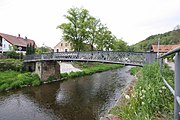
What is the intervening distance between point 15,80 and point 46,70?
4.95m

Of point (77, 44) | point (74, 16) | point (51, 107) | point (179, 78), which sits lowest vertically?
point (51, 107)

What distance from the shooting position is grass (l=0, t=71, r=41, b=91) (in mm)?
20516

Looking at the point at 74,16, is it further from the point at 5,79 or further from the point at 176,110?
the point at 176,110

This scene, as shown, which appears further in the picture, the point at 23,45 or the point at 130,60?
the point at 23,45

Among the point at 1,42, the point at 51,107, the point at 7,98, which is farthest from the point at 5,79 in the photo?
the point at 1,42

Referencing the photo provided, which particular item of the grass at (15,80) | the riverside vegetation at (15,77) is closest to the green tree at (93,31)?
the riverside vegetation at (15,77)

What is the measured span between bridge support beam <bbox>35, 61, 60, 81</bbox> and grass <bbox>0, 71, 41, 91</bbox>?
0.86 meters

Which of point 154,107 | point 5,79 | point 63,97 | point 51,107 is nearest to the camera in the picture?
point 154,107

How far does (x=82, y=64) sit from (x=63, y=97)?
25665mm

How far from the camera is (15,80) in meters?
22.2

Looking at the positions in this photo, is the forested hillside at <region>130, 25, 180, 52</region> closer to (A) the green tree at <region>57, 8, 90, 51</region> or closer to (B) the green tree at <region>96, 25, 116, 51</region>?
(B) the green tree at <region>96, 25, 116, 51</region>

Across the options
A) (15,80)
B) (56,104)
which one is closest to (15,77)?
(15,80)

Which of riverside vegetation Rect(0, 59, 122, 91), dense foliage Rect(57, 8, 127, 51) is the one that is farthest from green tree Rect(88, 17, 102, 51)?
riverside vegetation Rect(0, 59, 122, 91)

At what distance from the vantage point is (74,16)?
127 ft
